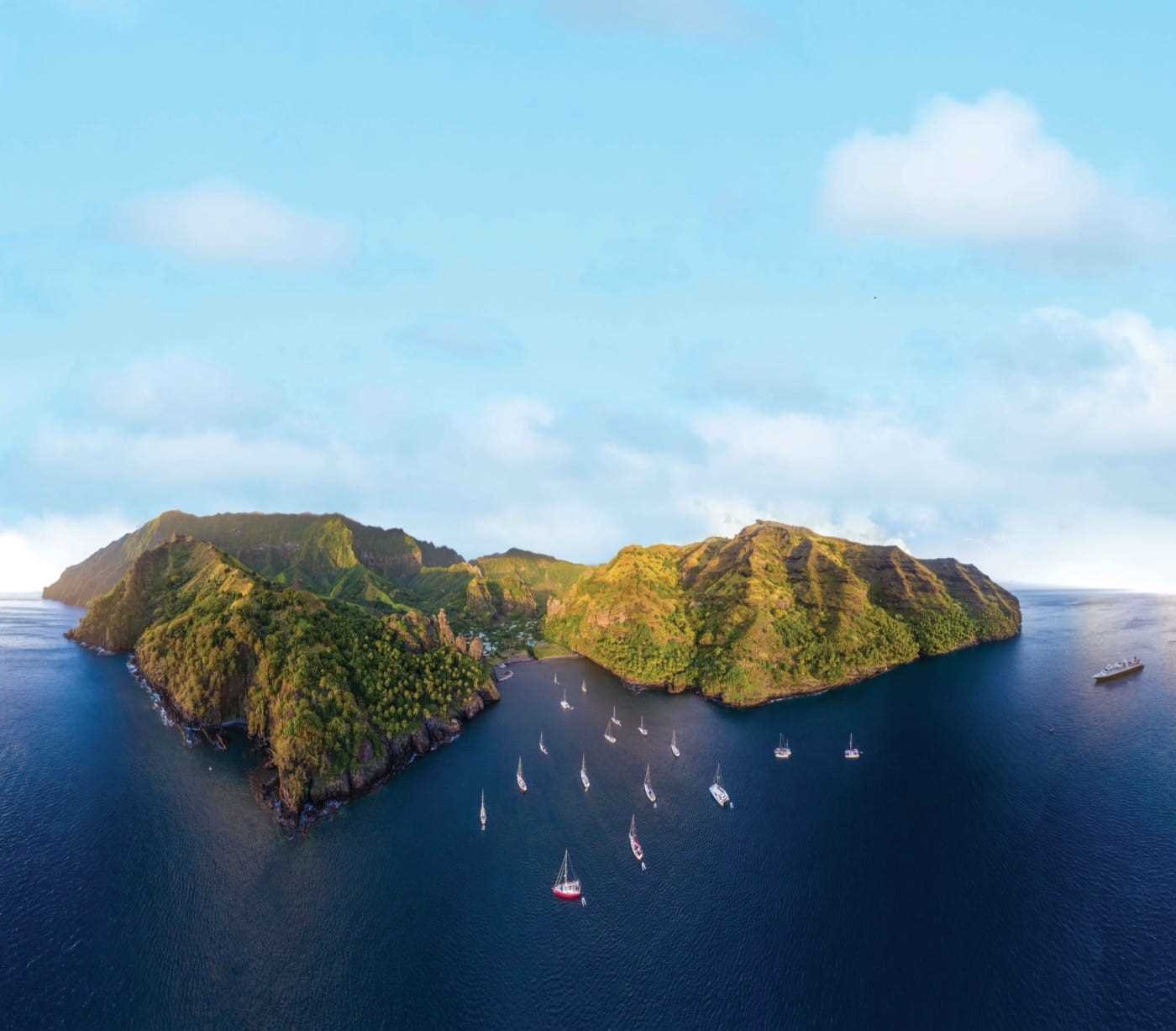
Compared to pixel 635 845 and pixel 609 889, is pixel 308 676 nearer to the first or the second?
pixel 609 889

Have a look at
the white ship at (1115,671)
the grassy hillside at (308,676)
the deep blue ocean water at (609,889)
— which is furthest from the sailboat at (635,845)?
the white ship at (1115,671)

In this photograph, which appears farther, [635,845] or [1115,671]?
[1115,671]

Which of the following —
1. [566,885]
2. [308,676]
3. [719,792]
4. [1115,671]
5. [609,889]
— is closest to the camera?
[566,885]

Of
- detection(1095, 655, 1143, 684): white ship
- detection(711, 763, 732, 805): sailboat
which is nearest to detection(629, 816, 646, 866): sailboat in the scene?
detection(711, 763, 732, 805): sailboat

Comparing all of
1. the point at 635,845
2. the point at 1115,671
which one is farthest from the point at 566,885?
the point at 1115,671

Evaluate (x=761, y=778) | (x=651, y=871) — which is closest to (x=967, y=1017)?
(x=651, y=871)
